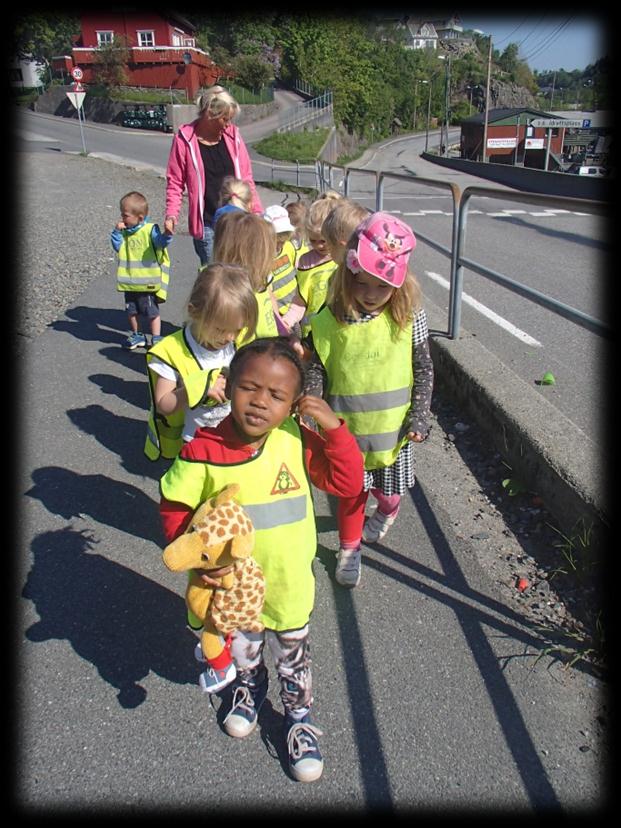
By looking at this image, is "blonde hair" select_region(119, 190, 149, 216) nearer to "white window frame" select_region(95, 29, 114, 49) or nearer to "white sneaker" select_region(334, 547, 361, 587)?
"white sneaker" select_region(334, 547, 361, 587)

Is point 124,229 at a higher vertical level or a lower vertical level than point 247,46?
lower

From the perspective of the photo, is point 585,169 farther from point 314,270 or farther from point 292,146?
point 314,270

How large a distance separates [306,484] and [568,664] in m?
1.22

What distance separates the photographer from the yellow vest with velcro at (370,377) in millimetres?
2613

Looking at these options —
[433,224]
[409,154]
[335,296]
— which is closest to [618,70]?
[433,224]

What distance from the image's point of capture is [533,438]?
3.36 m

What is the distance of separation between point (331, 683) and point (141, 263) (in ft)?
14.0

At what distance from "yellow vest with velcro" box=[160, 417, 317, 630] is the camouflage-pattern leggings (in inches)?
2.8

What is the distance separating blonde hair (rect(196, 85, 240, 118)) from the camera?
4.61m

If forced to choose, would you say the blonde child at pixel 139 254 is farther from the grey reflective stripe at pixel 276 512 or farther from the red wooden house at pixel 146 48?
the red wooden house at pixel 146 48

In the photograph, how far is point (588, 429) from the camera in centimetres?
437

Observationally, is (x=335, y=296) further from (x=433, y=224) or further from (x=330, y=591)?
(x=433, y=224)

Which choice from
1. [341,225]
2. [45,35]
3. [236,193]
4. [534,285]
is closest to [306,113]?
[45,35]

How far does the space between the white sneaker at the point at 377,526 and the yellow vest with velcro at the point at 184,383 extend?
3.34ft
